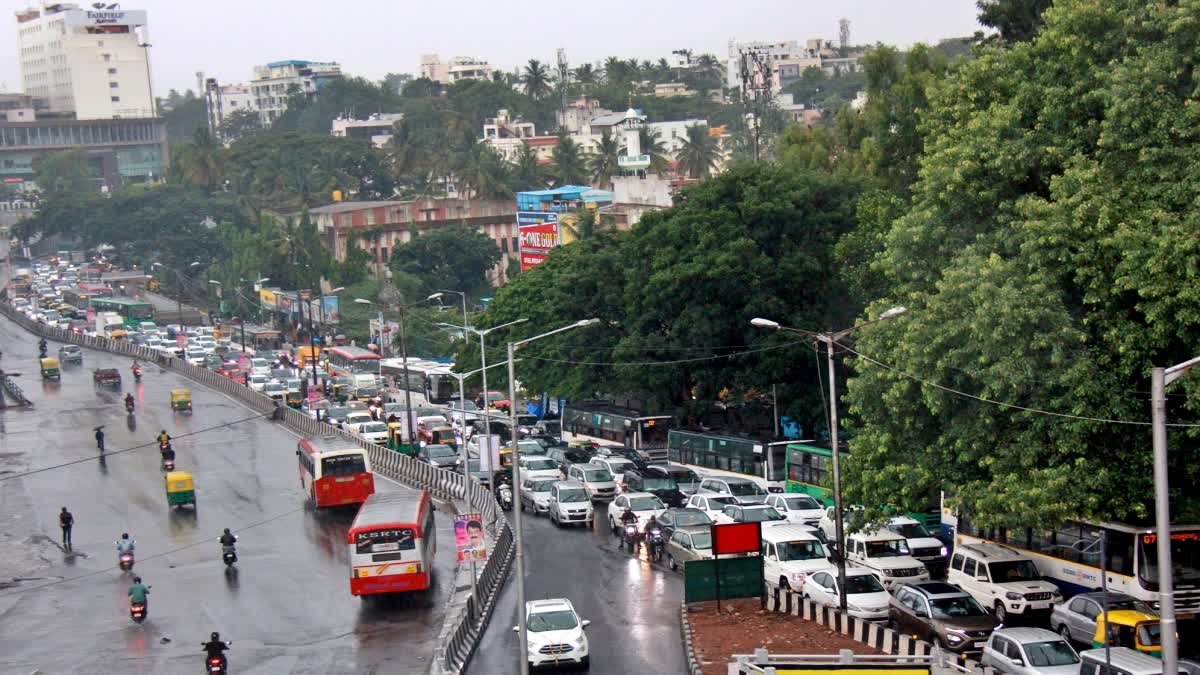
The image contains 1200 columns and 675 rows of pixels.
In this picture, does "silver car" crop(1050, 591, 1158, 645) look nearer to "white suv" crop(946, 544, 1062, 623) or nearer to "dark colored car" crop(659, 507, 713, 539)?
"white suv" crop(946, 544, 1062, 623)

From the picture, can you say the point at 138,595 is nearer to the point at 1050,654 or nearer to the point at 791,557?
the point at 791,557

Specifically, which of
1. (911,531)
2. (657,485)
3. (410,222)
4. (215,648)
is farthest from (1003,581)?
(410,222)

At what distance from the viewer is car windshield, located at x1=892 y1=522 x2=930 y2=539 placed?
36.9 meters

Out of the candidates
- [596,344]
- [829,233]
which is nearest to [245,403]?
[596,344]

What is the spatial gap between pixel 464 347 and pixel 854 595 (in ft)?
150

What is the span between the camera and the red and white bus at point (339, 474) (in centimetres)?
4788

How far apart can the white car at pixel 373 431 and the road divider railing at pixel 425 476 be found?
1.71ft

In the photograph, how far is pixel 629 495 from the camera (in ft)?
139

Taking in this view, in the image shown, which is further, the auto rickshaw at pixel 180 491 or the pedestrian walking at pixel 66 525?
the auto rickshaw at pixel 180 491

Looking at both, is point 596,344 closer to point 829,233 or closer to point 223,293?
point 829,233

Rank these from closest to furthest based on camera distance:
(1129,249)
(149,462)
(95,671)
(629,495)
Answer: (1129,249)
(95,671)
(629,495)
(149,462)

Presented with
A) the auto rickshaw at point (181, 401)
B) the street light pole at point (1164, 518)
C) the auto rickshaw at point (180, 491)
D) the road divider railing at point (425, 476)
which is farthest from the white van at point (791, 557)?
the auto rickshaw at point (181, 401)

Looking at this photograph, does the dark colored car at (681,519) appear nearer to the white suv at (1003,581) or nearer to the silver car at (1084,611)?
the white suv at (1003,581)

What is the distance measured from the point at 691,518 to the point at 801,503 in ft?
12.1
